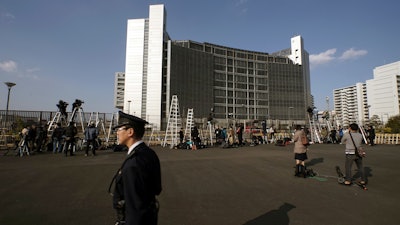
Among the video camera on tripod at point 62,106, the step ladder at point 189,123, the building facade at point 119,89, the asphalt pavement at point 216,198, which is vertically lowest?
the asphalt pavement at point 216,198

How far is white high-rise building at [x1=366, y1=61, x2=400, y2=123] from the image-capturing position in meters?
94.6

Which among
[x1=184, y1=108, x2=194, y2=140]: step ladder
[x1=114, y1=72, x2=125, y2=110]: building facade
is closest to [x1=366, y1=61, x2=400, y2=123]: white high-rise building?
[x1=184, y1=108, x2=194, y2=140]: step ladder

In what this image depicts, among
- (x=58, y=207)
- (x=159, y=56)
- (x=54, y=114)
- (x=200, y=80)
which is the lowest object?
(x=58, y=207)

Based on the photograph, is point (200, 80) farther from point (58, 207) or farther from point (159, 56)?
point (58, 207)

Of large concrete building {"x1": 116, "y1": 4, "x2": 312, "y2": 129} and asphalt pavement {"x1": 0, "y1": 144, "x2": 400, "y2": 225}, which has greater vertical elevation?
large concrete building {"x1": 116, "y1": 4, "x2": 312, "y2": 129}

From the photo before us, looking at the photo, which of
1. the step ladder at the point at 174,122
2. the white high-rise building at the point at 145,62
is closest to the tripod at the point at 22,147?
Result: the step ladder at the point at 174,122

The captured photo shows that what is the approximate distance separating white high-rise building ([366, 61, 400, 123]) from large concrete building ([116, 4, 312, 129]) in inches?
1335

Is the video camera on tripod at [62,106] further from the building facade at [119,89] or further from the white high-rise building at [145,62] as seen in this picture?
the building facade at [119,89]

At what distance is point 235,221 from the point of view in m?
4.02

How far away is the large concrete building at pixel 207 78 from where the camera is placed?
71062 millimetres

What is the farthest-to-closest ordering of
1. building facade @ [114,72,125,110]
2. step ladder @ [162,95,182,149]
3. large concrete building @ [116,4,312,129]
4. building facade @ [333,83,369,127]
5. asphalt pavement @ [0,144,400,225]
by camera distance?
building facade @ [333,83,369,127] < building facade @ [114,72,125,110] < large concrete building @ [116,4,312,129] < step ladder @ [162,95,182,149] < asphalt pavement @ [0,144,400,225]

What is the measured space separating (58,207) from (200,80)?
248 feet

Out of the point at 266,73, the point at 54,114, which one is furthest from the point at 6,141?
the point at 266,73

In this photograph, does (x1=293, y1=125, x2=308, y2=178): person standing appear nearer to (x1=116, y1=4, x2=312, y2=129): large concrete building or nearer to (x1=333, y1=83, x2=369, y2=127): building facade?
(x1=116, y1=4, x2=312, y2=129): large concrete building
